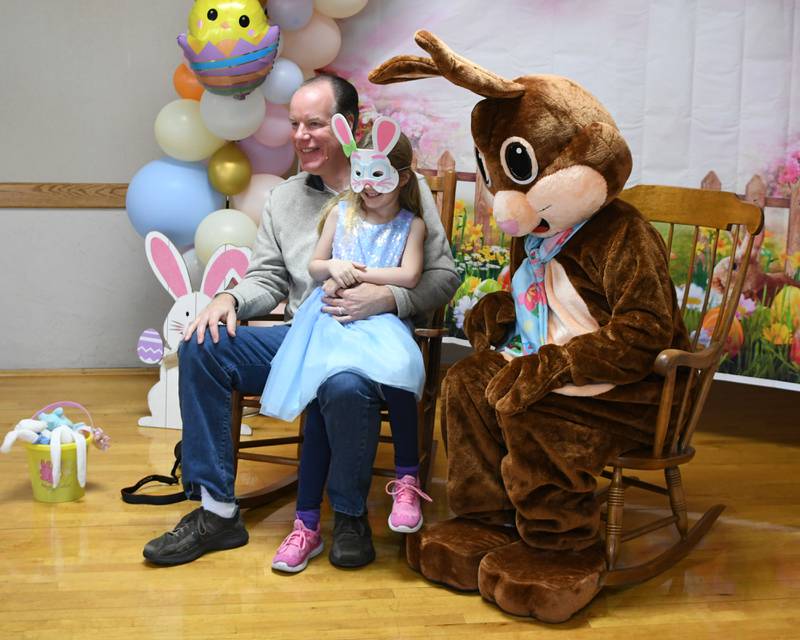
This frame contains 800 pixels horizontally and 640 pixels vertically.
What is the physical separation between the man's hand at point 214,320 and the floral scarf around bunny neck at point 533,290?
706 mm

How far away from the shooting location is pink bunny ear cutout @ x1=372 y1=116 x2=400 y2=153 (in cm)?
250

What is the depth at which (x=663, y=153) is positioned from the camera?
351 cm

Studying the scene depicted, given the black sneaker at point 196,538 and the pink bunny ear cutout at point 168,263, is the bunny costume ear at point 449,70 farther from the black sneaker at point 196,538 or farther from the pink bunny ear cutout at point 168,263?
the pink bunny ear cutout at point 168,263

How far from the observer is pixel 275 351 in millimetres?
2584

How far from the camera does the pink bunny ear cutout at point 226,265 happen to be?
3355 millimetres

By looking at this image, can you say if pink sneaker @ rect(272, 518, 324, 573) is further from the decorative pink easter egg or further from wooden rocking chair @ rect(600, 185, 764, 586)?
the decorative pink easter egg

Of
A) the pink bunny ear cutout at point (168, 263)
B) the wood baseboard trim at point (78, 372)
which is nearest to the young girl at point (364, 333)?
the pink bunny ear cutout at point (168, 263)

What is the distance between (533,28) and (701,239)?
3.16ft

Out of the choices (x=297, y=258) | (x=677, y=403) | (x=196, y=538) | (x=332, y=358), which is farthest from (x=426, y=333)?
(x=196, y=538)

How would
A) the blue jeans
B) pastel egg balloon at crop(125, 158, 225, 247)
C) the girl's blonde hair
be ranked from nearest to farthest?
the blue jeans < the girl's blonde hair < pastel egg balloon at crop(125, 158, 225, 247)

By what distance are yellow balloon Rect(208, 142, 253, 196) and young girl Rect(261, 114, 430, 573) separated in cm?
99

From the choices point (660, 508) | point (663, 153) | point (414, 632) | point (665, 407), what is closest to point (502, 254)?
point (663, 153)

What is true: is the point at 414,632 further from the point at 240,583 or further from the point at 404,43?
the point at 404,43

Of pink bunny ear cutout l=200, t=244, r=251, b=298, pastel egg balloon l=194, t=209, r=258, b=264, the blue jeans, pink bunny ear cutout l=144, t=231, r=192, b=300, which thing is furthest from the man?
pink bunny ear cutout l=144, t=231, r=192, b=300
